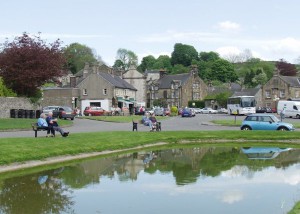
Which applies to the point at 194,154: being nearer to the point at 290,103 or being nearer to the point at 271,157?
the point at 271,157

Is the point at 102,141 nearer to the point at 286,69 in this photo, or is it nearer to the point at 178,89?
the point at 178,89

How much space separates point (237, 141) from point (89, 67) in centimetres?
8050

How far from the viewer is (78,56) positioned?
167 m

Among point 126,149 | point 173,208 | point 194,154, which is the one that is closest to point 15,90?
point 126,149

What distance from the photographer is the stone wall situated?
56.2 meters

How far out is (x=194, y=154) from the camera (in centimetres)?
2969

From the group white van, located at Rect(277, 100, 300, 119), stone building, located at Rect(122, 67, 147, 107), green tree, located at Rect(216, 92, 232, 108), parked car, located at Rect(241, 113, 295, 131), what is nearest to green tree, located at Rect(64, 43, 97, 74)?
stone building, located at Rect(122, 67, 147, 107)

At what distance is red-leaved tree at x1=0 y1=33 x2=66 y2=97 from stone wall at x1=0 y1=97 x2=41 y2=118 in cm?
195

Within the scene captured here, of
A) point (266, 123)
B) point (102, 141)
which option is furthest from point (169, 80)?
point (102, 141)

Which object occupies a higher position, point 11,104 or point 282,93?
point 282,93

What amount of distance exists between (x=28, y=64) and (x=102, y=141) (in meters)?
27.5

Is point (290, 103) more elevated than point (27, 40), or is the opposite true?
point (27, 40)

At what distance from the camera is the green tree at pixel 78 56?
159875 millimetres

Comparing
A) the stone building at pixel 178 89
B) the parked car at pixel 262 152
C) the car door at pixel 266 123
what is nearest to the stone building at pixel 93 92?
the stone building at pixel 178 89
